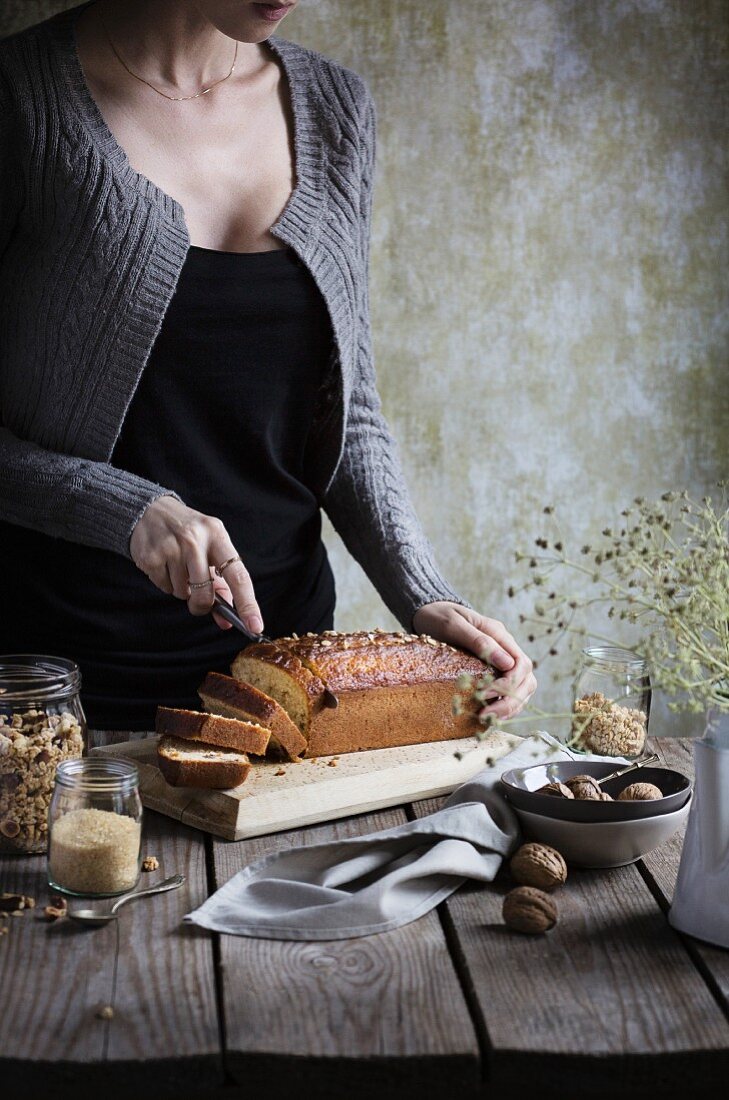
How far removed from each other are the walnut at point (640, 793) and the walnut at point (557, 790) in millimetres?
56

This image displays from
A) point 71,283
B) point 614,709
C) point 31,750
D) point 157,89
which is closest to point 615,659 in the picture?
point 614,709

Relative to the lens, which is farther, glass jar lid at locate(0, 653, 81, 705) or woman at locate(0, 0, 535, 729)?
woman at locate(0, 0, 535, 729)

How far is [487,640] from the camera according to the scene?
1.78 metres

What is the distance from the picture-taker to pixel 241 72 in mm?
1955

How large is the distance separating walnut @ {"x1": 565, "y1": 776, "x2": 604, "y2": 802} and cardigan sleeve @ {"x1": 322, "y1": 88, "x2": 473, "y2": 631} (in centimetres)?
63

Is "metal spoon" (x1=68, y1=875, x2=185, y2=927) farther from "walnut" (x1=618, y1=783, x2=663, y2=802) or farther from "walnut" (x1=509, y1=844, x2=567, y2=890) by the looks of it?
"walnut" (x1=618, y1=783, x2=663, y2=802)

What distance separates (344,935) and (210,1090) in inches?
8.8

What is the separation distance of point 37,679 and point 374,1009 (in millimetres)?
562

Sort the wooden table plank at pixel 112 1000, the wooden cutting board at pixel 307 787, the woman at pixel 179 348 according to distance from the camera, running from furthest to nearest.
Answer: the woman at pixel 179 348
the wooden cutting board at pixel 307 787
the wooden table plank at pixel 112 1000

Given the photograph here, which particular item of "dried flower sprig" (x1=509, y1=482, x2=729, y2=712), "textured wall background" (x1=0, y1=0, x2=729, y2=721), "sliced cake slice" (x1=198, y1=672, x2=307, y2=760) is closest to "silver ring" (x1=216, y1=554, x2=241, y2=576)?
"sliced cake slice" (x1=198, y1=672, x2=307, y2=760)

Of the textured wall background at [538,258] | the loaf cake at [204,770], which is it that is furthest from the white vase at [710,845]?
the textured wall background at [538,258]

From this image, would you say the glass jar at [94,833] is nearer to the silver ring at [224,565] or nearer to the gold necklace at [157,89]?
the silver ring at [224,565]

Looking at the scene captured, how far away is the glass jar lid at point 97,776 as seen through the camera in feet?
3.93

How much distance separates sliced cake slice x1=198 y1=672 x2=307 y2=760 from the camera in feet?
5.00
